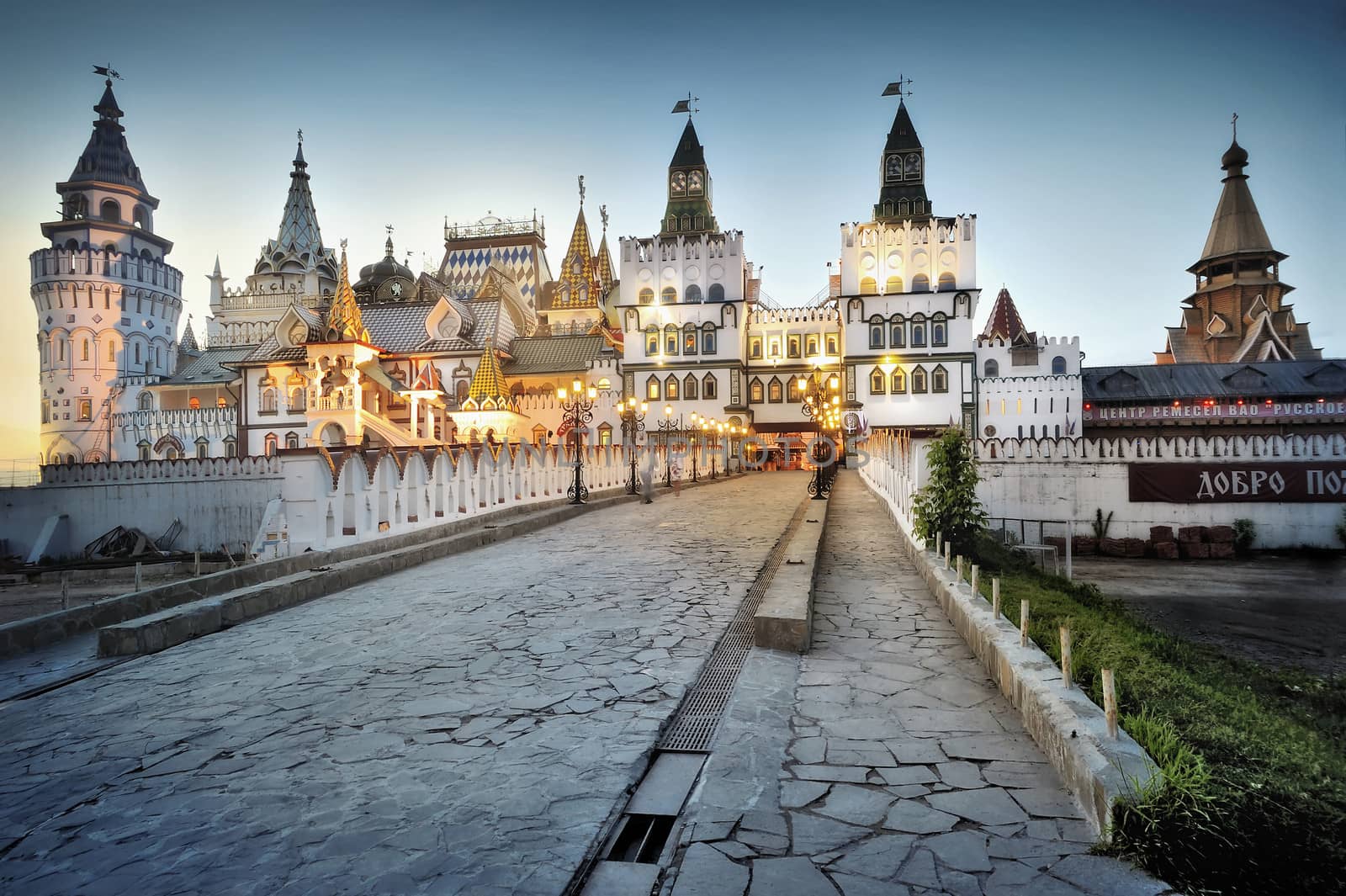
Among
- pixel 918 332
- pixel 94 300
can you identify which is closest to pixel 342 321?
pixel 94 300

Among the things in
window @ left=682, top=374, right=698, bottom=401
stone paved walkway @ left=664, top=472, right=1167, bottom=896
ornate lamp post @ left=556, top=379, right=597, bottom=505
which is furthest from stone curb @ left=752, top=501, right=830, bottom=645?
window @ left=682, top=374, right=698, bottom=401

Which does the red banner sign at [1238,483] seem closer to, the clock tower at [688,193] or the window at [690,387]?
the window at [690,387]

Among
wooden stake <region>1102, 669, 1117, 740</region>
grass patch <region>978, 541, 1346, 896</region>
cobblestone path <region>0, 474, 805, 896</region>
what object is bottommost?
cobblestone path <region>0, 474, 805, 896</region>

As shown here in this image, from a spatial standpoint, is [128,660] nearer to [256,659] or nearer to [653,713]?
[256,659]

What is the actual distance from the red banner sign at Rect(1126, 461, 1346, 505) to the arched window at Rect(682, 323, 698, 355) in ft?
112

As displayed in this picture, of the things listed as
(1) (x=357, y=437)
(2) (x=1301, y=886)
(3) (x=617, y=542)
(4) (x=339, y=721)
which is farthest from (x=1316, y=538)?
(1) (x=357, y=437)

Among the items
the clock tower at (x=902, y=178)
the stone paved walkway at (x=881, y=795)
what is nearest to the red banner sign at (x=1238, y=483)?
the stone paved walkway at (x=881, y=795)

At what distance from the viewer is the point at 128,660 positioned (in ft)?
17.5

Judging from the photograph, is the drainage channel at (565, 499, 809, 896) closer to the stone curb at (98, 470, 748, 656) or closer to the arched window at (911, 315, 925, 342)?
the stone curb at (98, 470, 748, 656)

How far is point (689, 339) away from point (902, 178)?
19.9 meters

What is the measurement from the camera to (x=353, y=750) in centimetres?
357

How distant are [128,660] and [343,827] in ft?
12.1

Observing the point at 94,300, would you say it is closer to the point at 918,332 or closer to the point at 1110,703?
the point at 918,332

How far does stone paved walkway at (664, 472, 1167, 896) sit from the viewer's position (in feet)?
8.36
